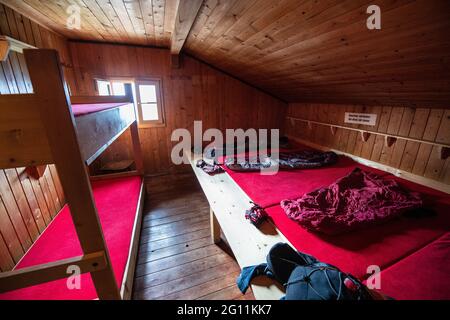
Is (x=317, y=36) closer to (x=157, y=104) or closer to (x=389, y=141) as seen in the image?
(x=389, y=141)

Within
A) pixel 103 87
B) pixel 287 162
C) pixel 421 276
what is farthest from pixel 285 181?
pixel 103 87

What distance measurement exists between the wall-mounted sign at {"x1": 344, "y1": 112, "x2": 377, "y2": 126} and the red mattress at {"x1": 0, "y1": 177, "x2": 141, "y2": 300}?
296cm

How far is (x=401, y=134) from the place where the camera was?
7.08 feet

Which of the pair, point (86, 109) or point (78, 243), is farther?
point (78, 243)

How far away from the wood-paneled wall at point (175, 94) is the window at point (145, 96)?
0.10 metres

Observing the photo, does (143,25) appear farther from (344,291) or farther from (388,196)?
(388,196)

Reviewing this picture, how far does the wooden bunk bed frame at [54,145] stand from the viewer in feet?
1.98

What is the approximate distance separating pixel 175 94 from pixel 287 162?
215cm

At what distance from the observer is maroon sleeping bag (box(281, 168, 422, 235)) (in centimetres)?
136

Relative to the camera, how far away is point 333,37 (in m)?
1.41

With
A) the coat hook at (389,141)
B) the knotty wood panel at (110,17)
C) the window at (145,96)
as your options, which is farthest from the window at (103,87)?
the coat hook at (389,141)

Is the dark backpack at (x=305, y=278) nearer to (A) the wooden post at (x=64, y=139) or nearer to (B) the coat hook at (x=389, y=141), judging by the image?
(A) the wooden post at (x=64, y=139)

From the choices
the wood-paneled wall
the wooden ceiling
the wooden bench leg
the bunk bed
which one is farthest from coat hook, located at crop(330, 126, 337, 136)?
the wooden bench leg
